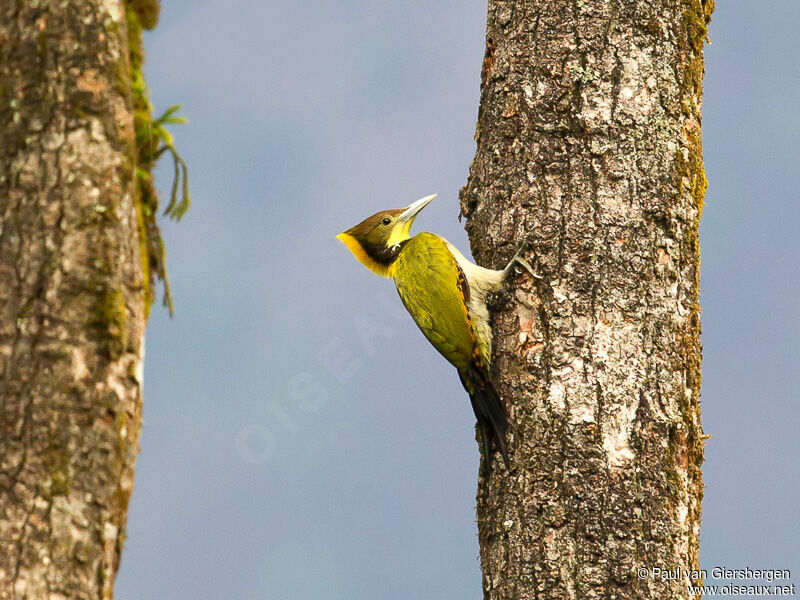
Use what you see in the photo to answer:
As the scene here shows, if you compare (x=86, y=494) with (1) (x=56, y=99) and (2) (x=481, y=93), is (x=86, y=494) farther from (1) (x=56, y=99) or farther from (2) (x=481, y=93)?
(2) (x=481, y=93)

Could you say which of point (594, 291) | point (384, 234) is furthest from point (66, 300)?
point (384, 234)

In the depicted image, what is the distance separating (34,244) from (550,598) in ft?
9.22

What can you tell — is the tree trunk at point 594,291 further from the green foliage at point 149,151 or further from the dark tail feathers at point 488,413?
the green foliage at point 149,151

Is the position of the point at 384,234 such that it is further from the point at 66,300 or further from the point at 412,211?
the point at 66,300

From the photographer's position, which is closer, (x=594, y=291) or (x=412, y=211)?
(x=594, y=291)

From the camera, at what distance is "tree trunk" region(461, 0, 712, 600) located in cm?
430

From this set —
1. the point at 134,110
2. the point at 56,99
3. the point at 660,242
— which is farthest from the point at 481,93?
the point at 56,99

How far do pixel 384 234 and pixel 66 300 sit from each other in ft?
13.5

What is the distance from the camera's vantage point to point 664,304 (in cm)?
452

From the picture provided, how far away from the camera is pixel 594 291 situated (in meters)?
4.49

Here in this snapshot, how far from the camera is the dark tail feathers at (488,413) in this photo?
4.56 metres

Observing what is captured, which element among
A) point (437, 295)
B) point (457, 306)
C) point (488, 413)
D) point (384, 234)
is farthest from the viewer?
point (384, 234)

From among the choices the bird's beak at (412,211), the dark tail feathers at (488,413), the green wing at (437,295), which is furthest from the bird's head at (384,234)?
the dark tail feathers at (488,413)

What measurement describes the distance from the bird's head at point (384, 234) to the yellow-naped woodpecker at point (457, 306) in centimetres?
5
